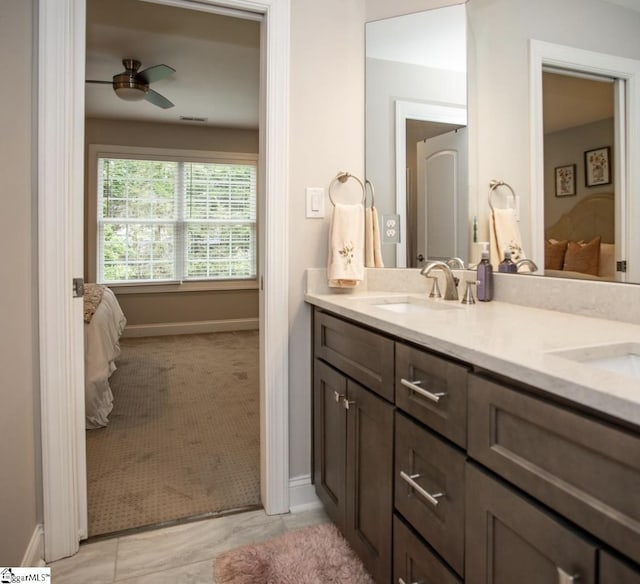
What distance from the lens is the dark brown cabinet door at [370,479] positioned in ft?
4.11

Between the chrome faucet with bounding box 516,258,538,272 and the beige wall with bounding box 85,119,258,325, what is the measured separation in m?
4.83

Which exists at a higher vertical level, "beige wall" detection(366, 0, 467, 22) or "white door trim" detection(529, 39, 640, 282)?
"beige wall" detection(366, 0, 467, 22)

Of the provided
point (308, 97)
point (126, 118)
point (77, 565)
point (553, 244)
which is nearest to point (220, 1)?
point (308, 97)

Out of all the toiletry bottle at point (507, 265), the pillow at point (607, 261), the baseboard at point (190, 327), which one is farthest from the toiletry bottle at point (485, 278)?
the baseboard at point (190, 327)

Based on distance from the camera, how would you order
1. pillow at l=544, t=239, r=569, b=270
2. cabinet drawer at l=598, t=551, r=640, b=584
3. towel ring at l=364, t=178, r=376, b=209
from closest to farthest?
1. cabinet drawer at l=598, t=551, r=640, b=584
2. pillow at l=544, t=239, r=569, b=270
3. towel ring at l=364, t=178, r=376, b=209

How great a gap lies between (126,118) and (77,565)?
505cm

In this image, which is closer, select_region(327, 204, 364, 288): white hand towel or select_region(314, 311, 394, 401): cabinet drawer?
select_region(314, 311, 394, 401): cabinet drawer

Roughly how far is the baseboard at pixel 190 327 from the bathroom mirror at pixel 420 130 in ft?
14.3

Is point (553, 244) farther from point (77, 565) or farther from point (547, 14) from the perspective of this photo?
point (77, 565)

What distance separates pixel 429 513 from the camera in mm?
1060

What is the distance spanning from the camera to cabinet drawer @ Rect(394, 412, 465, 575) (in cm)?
95

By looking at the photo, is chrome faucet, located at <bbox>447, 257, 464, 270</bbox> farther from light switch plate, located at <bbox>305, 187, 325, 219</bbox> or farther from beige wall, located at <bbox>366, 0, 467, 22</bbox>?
beige wall, located at <bbox>366, 0, 467, 22</bbox>

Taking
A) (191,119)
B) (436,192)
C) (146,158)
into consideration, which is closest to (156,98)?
(191,119)

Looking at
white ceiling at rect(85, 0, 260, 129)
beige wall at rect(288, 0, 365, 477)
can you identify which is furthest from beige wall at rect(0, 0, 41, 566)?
white ceiling at rect(85, 0, 260, 129)
